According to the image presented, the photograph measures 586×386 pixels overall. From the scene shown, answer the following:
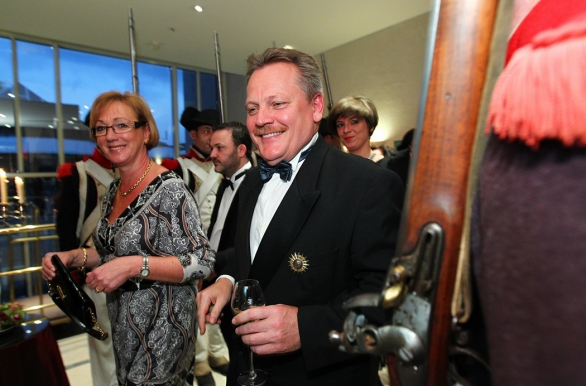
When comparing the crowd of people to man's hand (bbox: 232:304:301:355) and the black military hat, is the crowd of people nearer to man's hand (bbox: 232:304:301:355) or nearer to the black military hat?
man's hand (bbox: 232:304:301:355)

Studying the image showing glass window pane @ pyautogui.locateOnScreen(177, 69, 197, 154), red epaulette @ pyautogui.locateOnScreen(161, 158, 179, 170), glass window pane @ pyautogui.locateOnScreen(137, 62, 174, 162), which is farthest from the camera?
glass window pane @ pyautogui.locateOnScreen(177, 69, 197, 154)

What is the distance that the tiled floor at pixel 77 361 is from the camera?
3041 millimetres

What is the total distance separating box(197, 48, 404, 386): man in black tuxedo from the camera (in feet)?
3.13

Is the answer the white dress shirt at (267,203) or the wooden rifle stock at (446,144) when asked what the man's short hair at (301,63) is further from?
the wooden rifle stock at (446,144)

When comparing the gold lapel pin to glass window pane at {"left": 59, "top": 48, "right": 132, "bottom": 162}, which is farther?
glass window pane at {"left": 59, "top": 48, "right": 132, "bottom": 162}

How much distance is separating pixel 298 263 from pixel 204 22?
5.32 meters

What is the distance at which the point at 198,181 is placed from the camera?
355cm

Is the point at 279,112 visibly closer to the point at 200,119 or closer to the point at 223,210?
the point at 223,210

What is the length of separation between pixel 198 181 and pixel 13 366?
83.8 inches

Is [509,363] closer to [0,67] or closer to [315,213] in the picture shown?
[315,213]

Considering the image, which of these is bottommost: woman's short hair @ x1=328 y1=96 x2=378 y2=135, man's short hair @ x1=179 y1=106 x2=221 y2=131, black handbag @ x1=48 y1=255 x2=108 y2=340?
black handbag @ x1=48 y1=255 x2=108 y2=340

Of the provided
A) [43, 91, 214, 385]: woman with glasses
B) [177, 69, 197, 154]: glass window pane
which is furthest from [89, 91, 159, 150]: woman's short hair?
[177, 69, 197, 154]: glass window pane

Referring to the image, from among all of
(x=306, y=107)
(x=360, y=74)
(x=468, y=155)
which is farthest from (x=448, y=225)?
(x=360, y=74)

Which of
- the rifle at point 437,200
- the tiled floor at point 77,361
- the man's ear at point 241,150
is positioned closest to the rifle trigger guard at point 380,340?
the rifle at point 437,200
